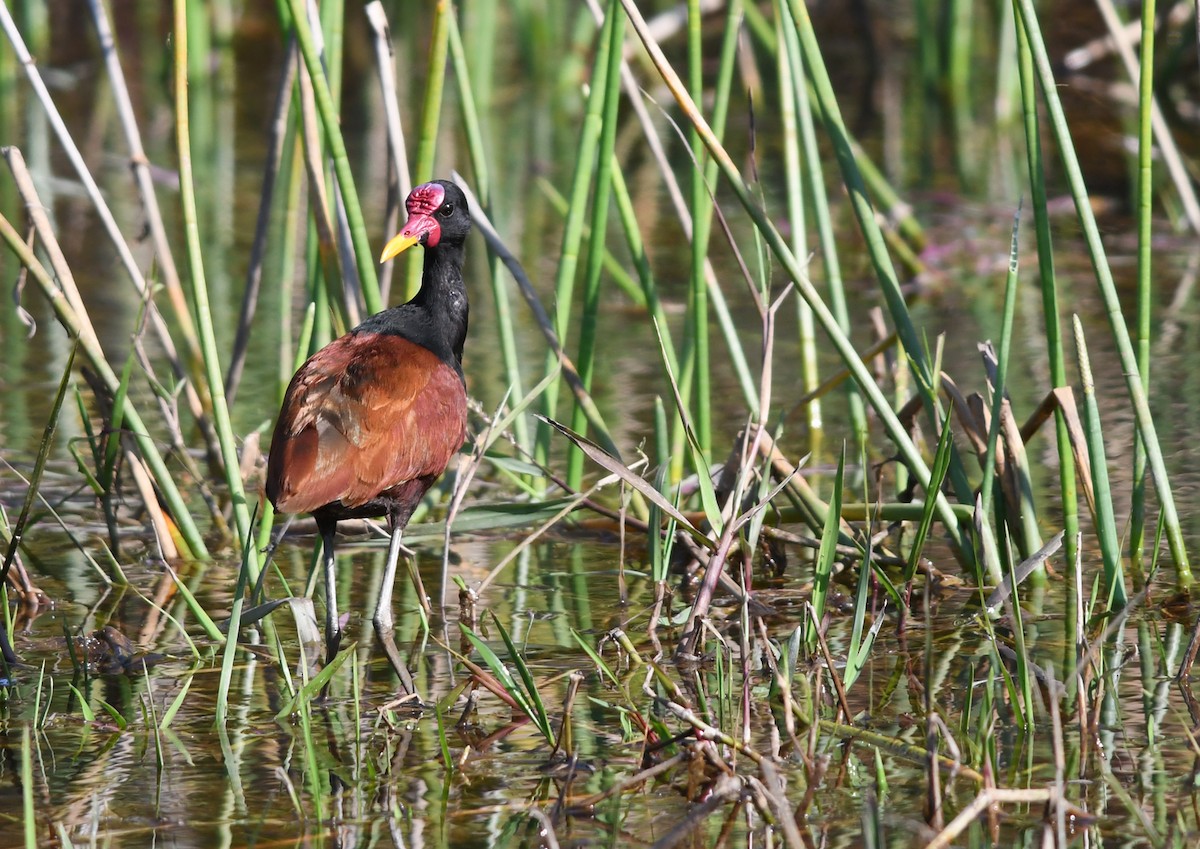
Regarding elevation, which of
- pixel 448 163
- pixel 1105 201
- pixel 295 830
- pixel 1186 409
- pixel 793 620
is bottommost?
pixel 295 830

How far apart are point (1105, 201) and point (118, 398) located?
662cm

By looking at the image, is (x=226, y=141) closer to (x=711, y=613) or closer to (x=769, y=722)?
(x=711, y=613)

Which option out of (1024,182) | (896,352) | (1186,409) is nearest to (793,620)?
(896,352)

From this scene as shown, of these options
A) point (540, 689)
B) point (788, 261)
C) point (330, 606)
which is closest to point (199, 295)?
point (330, 606)

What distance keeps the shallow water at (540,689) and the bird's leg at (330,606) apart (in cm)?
8

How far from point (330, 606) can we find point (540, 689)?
56cm

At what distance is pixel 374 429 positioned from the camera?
3877mm

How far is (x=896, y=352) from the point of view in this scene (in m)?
5.43

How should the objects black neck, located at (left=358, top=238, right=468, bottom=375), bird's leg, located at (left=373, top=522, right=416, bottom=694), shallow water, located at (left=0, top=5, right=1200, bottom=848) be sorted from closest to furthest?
shallow water, located at (left=0, top=5, right=1200, bottom=848), bird's leg, located at (left=373, top=522, right=416, bottom=694), black neck, located at (left=358, top=238, right=468, bottom=375)

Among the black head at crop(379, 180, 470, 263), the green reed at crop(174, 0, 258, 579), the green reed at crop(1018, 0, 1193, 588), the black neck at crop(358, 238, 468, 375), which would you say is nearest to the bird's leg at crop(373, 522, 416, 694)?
the green reed at crop(174, 0, 258, 579)

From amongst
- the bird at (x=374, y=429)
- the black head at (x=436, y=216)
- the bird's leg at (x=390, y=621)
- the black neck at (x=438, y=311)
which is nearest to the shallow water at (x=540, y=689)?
the bird's leg at (x=390, y=621)

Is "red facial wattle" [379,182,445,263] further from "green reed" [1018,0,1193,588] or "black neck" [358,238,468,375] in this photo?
"green reed" [1018,0,1193,588]

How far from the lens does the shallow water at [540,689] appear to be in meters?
3.02

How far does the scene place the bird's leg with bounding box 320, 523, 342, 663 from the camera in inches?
153
